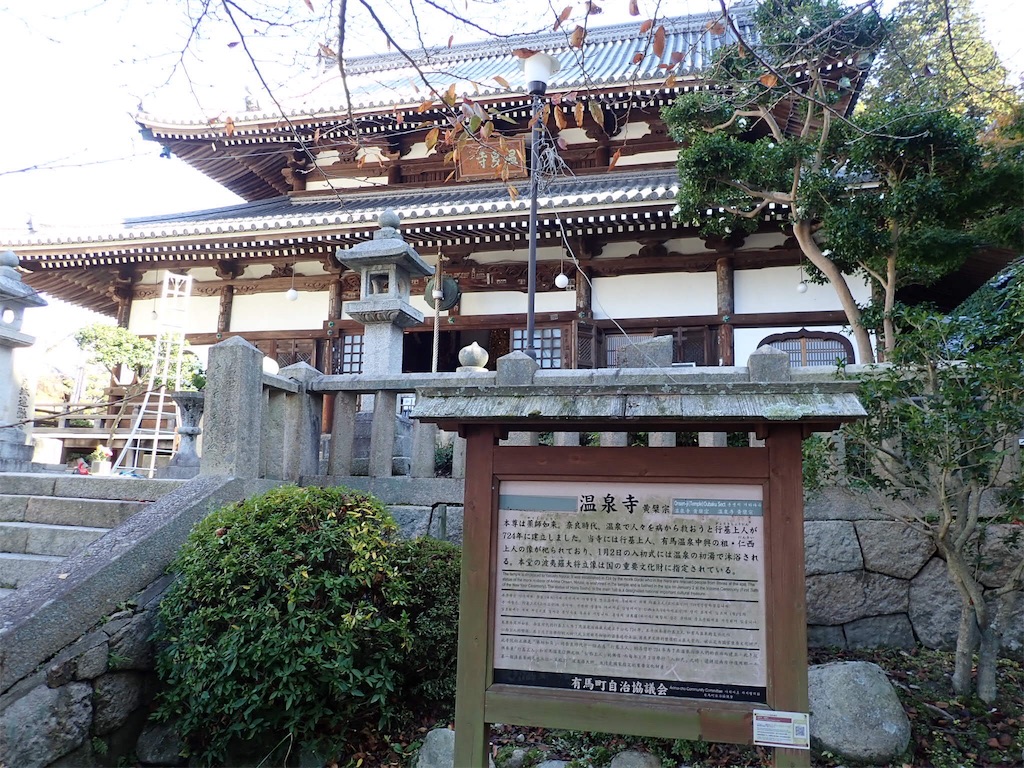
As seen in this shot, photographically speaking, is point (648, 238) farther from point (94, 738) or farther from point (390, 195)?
point (94, 738)

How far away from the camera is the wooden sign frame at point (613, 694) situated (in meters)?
2.39

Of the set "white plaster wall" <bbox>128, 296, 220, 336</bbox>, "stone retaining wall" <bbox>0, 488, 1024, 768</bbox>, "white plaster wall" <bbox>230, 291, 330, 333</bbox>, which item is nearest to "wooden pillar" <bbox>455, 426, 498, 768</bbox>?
"stone retaining wall" <bbox>0, 488, 1024, 768</bbox>

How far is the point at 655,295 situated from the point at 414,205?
162 inches

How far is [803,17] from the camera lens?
7.28 m

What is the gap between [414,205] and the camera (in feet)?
35.7

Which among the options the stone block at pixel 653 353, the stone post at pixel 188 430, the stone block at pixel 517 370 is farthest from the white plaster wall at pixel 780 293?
the stone post at pixel 188 430

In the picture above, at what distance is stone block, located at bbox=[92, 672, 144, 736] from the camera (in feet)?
11.8

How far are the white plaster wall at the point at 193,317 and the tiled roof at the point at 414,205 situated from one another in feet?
5.04

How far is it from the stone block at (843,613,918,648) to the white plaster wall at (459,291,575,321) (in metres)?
7.07

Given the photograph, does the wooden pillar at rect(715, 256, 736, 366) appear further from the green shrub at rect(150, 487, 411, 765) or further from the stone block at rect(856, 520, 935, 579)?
the green shrub at rect(150, 487, 411, 765)

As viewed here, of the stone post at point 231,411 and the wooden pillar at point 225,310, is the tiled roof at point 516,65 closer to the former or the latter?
the wooden pillar at point 225,310

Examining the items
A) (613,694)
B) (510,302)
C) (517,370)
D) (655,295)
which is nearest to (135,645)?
(517,370)

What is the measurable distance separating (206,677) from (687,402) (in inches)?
112

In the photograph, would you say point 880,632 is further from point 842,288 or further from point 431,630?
point 842,288
